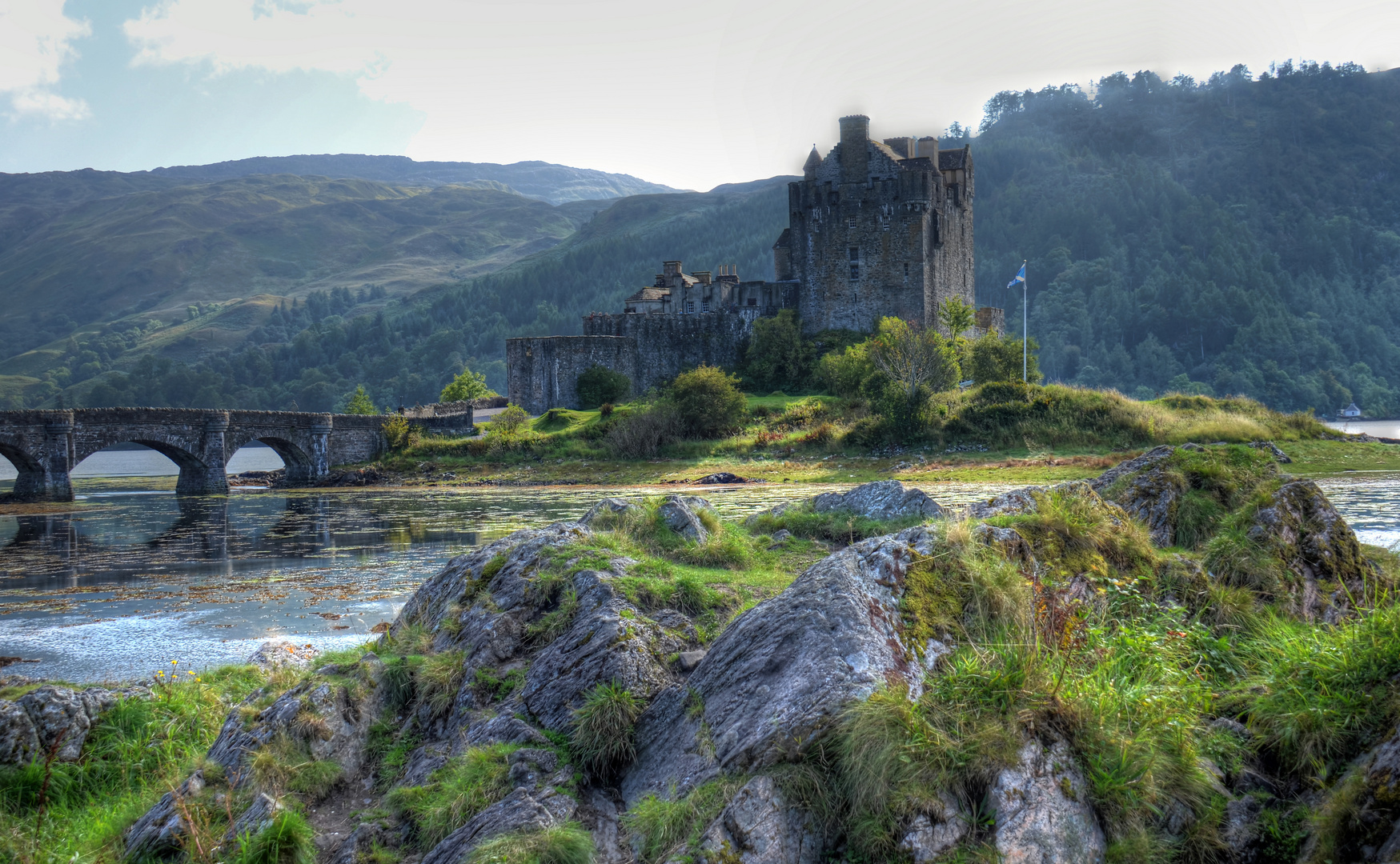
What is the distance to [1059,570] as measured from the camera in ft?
23.3

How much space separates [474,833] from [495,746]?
86cm

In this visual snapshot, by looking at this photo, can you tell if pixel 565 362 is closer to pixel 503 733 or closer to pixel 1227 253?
pixel 503 733

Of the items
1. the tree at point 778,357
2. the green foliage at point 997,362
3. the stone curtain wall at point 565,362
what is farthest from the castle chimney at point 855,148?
the stone curtain wall at point 565,362

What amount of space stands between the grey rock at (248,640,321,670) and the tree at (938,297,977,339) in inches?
1960

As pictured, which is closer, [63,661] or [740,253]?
[63,661]

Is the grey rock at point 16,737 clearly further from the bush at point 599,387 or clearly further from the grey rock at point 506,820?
the bush at point 599,387

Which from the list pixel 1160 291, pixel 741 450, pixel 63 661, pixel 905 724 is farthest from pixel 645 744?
pixel 1160 291

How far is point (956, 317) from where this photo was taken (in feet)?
195

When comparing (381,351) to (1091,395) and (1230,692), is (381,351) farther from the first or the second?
(1230,692)

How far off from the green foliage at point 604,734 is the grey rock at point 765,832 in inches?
55.5

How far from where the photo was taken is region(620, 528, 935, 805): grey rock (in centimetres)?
554

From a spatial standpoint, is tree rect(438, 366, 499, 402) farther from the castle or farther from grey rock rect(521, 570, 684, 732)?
grey rock rect(521, 570, 684, 732)

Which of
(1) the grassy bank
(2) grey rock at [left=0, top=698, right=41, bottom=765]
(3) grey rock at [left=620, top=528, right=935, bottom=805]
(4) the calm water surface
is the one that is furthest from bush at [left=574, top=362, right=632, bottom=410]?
(3) grey rock at [left=620, top=528, right=935, bottom=805]

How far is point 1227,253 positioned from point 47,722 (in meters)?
169
